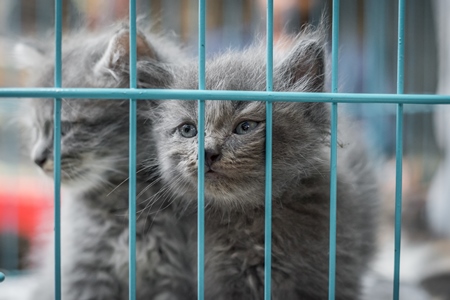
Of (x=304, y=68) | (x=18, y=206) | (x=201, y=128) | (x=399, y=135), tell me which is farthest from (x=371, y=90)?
(x=18, y=206)

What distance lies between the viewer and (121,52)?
1571mm

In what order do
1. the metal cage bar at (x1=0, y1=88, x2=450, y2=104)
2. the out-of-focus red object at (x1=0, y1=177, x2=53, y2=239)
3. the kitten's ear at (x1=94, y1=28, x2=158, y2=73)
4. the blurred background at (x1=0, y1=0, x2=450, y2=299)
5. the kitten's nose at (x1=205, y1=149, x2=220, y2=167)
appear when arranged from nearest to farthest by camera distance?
the metal cage bar at (x1=0, y1=88, x2=450, y2=104) → the kitten's nose at (x1=205, y1=149, x2=220, y2=167) → the kitten's ear at (x1=94, y1=28, x2=158, y2=73) → the blurred background at (x1=0, y1=0, x2=450, y2=299) → the out-of-focus red object at (x1=0, y1=177, x2=53, y2=239)

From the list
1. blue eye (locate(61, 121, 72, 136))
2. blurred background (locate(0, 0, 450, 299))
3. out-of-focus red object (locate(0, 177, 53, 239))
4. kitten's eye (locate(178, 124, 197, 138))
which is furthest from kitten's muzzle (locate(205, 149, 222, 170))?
out-of-focus red object (locate(0, 177, 53, 239))

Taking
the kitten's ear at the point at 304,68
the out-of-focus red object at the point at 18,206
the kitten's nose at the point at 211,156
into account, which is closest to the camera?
the kitten's nose at the point at 211,156

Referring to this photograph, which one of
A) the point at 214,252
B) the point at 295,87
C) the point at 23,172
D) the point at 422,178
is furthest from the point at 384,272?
the point at 23,172

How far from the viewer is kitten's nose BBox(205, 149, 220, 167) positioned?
1219 millimetres

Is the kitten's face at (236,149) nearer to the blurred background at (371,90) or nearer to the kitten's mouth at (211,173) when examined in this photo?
the kitten's mouth at (211,173)

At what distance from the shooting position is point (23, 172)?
90.0 inches

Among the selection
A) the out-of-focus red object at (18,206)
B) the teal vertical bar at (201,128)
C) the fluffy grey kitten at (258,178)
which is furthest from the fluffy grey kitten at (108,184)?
the out-of-focus red object at (18,206)

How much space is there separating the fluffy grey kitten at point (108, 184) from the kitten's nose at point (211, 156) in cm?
30

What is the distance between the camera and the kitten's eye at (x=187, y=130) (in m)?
1.35

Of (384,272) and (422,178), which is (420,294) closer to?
(384,272)

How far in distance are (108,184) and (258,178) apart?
563 mm

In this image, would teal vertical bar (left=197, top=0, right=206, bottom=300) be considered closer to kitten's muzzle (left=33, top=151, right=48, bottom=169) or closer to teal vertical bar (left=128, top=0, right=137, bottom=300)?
teal vertical bar (left=128, top=0, right=137, bottom=300)
